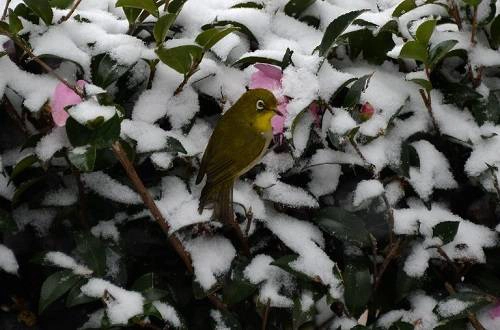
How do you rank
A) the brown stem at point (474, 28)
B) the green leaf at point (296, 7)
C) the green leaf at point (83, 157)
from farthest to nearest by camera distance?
the green leaf at point (296, 7) → the brown stem at point (474, 28) → the green leaf at point (83, 157)

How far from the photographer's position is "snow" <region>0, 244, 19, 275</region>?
1069 millimetres

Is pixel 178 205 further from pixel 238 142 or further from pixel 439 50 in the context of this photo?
pixel 439 50

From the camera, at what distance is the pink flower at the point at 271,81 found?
1061 millimetres

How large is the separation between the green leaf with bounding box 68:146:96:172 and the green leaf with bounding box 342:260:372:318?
18.7 inches

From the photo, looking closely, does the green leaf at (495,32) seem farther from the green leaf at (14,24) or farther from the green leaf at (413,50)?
the green leaf at (14,24)

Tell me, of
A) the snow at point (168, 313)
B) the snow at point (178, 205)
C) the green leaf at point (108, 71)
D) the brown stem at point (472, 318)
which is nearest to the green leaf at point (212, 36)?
the green leaf at point (108, 71)

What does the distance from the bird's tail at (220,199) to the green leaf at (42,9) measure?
44 centimetres

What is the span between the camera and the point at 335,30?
1108 millimetres

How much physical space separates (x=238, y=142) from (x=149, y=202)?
188mm

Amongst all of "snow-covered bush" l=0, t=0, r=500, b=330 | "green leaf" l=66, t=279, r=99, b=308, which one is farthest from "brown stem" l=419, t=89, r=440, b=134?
"green leaf" l=66, t=279, r=99, b=308

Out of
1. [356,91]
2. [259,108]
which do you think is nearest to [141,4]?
[259,108]

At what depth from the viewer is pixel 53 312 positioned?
1178 mm

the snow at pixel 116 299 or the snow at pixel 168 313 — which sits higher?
the snow at pixel 116 299

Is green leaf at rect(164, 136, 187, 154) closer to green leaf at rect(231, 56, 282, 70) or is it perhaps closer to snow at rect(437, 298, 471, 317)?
green leaf at rect(231, 56, 282, 70)
